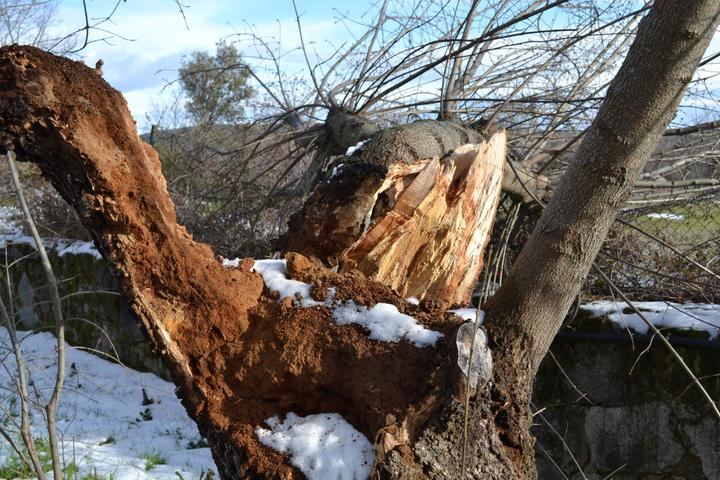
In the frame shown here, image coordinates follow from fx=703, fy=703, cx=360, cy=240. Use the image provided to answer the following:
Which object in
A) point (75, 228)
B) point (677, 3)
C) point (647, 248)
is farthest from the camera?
point (75, 228)

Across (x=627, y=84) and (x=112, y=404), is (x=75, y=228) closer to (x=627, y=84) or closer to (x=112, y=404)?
(x=112, y=404)

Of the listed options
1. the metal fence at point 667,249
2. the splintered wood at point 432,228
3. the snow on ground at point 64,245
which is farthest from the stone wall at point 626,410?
the snow on ground at point 64,245

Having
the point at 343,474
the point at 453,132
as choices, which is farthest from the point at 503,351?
the point at 453,132

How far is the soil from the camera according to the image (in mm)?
1932

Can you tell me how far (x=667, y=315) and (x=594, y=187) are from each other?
7.10 ft

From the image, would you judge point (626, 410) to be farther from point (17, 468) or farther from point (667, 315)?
point (17, 468)

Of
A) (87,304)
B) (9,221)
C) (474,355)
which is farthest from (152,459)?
(9,221)

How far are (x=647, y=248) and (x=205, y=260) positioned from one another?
145 inches

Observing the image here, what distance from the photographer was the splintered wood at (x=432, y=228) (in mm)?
2797

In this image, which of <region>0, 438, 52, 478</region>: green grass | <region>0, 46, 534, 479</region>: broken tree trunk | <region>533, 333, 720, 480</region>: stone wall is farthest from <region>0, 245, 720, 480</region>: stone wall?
<region>0, 46, 534, 479</region>: broken tree trunk

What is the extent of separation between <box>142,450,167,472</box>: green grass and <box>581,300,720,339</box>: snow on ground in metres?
2.76

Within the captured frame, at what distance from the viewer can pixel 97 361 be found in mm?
7125

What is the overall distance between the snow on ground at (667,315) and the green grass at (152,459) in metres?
2.76

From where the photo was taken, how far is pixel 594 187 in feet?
6.96
